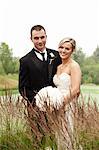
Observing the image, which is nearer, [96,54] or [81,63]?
[81,63]

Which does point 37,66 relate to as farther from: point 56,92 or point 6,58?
point 6,58

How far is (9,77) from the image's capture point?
574 centimetres

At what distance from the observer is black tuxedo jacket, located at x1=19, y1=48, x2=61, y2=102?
11.9 feet

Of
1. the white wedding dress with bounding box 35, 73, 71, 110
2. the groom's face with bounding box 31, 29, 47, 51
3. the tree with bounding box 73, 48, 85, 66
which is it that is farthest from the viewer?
the tree with bounding box 73, 48, 85, 66

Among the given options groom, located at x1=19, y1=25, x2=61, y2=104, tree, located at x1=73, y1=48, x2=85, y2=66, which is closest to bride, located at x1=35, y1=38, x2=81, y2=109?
groom, located at x1=19, y1=25, x2=61, y2=104

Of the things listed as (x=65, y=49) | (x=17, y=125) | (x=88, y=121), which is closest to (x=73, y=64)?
(x=65, y=49)

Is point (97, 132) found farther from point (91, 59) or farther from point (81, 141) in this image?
point (91, 59)

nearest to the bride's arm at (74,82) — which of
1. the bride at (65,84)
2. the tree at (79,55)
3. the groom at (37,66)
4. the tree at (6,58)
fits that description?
the bride at (65,84)

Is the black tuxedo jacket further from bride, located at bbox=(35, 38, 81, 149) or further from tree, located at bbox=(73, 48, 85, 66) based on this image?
tree, located at bbox=(73, 48, 85, 66)

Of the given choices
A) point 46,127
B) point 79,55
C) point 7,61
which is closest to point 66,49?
point 46,127

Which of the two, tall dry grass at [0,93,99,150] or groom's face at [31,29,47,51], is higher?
groom's face at [31,29,47,51]

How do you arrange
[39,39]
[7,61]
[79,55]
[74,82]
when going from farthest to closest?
[7,61] < [79,55] < [39,39] < [74,82]

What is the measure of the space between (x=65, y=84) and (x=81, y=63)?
2.23m

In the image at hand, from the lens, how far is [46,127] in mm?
3398
